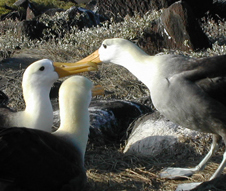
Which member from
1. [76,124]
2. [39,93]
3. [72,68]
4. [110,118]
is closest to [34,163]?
[76,124]

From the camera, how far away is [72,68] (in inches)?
156

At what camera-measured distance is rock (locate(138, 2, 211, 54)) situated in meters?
7.79

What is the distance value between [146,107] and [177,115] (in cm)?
186

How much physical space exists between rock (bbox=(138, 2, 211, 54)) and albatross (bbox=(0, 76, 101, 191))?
527cm

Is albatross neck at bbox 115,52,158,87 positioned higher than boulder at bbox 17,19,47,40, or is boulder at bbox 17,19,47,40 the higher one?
albatross neck at bbox 115,52,158,87

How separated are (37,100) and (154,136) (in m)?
1.31

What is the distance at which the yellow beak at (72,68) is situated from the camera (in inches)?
153

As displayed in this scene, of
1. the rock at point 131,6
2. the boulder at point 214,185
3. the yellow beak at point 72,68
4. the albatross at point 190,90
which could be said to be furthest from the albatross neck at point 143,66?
the rock at point 131,6

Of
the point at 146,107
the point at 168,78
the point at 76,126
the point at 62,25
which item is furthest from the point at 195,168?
the point at 62,25

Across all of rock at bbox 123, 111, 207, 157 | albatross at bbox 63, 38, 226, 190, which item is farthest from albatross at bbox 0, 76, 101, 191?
rock at bbox 123, 111, 207, 157

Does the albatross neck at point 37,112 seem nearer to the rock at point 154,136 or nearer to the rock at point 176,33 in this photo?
the rock at point 154,136

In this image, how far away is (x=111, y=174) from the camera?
3.53m

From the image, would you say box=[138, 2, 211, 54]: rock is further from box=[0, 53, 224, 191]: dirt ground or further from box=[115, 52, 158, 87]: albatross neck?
box=[115, 52, 158, 87]: albatross neck

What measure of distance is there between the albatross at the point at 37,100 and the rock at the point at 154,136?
1.03 m
